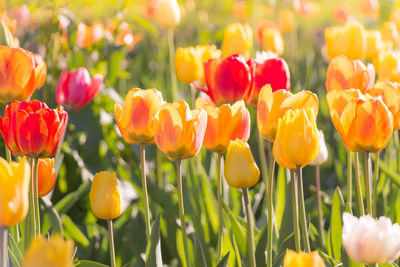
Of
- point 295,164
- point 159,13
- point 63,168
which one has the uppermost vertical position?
point 159,13

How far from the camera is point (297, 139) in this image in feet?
3.51

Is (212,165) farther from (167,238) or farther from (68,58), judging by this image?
(68,58)

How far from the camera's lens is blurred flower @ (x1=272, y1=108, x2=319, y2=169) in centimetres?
107

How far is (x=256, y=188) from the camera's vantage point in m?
2.34

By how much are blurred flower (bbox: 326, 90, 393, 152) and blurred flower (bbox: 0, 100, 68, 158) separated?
2.04ft

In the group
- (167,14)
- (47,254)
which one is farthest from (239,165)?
(167,14)

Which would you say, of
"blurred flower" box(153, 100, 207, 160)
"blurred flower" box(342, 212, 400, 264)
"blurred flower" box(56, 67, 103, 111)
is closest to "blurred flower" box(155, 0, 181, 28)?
"blurred flower" box(56, 67, 103, 111)

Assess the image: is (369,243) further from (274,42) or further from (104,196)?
(274,42)

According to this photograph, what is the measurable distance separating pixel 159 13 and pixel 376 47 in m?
0.95

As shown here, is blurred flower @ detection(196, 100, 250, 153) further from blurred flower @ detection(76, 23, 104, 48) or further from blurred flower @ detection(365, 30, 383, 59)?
blurred flower @ detection(76, 23, 104, 48)

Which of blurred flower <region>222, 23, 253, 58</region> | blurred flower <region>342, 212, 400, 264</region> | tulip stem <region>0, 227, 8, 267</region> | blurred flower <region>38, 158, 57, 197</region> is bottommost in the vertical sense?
blurred flower <region>342, 212, 400, 264</region>

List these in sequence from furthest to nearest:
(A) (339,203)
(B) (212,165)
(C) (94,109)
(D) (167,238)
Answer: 1. (C) (94,109)
2. (B) (212,165)
3. (D) (167,238)
4. (A) (339,203)

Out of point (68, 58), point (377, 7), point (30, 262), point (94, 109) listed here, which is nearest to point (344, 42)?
point (94, 109)

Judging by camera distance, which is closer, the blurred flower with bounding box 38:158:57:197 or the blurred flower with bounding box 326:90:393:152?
the blurred flower with bounding box 326:90:393:152
